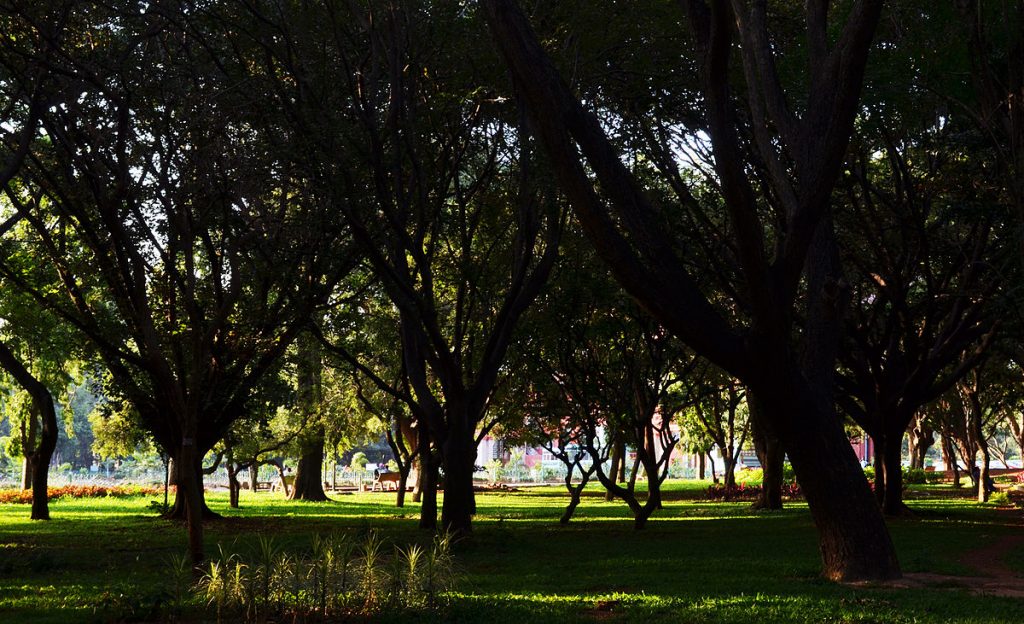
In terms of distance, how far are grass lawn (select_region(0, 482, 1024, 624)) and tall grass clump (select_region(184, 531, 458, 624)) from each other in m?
0.41

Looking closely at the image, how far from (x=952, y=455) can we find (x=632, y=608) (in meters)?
42.2

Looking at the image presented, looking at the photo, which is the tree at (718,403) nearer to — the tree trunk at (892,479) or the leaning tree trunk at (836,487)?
the tree trunk at (892,479)

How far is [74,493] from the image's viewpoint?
38438 mm

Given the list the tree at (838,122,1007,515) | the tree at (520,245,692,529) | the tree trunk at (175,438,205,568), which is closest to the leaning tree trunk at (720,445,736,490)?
the tree at (838,122,1007,515)

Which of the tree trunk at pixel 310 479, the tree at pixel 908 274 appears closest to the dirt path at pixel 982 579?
the tree at pixel 908 274

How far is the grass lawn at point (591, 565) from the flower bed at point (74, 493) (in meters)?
9.09

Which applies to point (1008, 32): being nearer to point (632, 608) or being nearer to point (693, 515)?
point (632, 608)

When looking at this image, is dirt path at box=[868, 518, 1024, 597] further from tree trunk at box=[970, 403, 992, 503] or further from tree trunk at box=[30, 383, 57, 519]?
tree trunk at box=[970, 403, 992, 503]

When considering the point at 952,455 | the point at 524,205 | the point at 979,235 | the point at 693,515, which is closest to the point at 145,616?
the point at 524,205

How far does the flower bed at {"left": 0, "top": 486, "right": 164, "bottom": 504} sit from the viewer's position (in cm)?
3475

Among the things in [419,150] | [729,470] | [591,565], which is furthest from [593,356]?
[729,470]

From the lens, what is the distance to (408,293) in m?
16.1

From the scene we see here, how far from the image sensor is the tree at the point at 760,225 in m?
10.0

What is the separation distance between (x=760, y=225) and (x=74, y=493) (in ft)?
113
